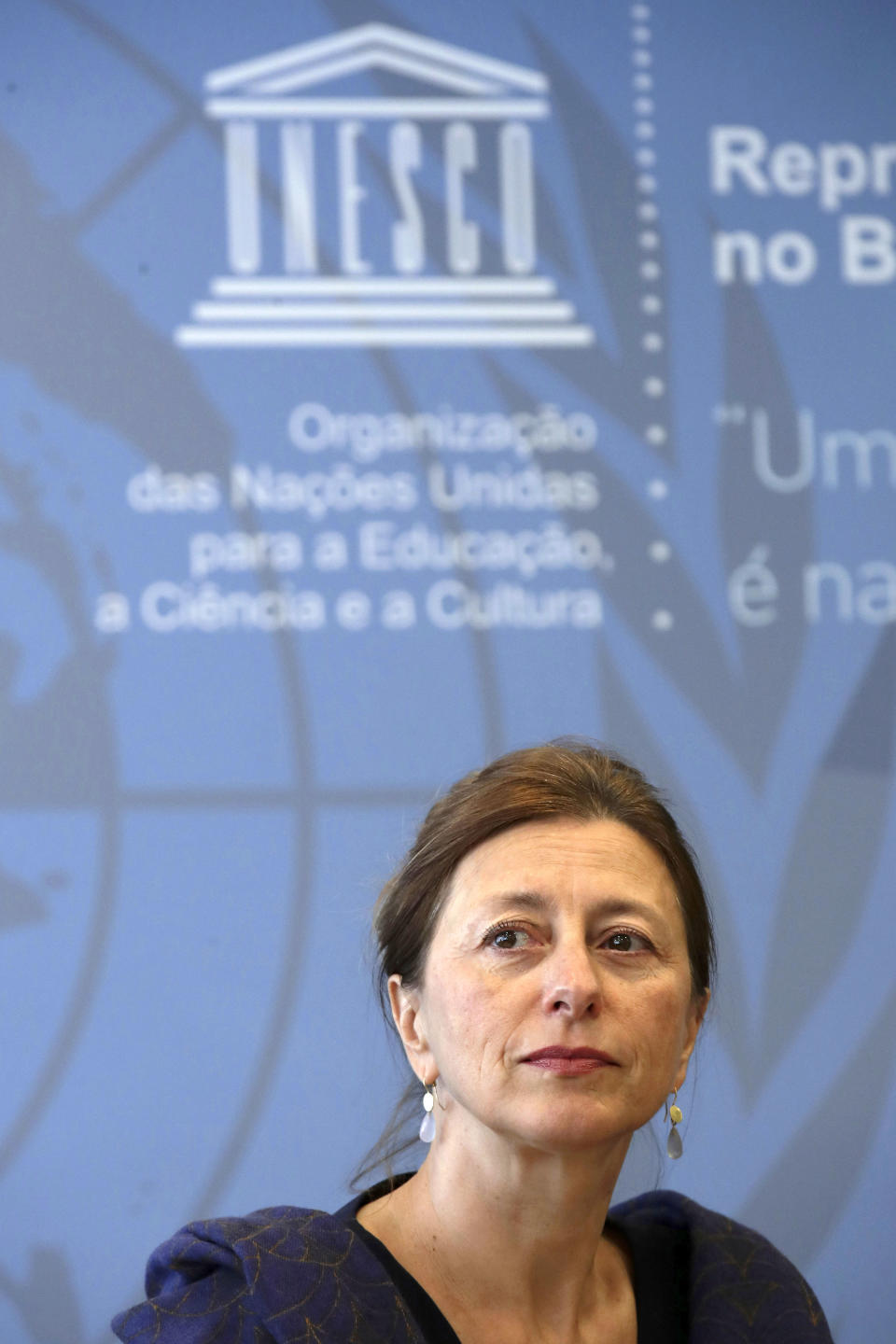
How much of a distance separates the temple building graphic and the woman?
4.46 feet

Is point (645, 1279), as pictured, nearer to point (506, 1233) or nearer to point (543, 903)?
point (506, 1233)

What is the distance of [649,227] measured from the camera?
2902 mm

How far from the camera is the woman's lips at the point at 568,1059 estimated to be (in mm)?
1434

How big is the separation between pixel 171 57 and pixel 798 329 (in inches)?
50.5

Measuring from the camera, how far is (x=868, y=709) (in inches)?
112

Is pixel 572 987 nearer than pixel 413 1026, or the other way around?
pixel 572 987

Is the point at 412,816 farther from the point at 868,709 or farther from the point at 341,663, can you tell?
the point at 868,709

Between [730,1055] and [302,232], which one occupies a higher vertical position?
[302,232]

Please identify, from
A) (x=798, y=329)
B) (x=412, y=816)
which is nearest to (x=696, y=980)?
(x=412, y=816)

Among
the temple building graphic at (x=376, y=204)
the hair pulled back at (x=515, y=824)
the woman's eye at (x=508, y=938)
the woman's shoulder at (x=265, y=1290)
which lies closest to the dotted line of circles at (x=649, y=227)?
the temple building graphic at (x=376, y=204)

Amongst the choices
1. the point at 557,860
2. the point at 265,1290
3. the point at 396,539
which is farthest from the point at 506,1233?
the point at 396,539

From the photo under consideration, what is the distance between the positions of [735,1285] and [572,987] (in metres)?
0.48

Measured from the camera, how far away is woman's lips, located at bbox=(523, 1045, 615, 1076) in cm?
143

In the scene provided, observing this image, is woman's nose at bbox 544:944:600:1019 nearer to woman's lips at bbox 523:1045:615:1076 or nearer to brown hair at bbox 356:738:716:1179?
woman's lips at bbox 523:1045:615:1076
